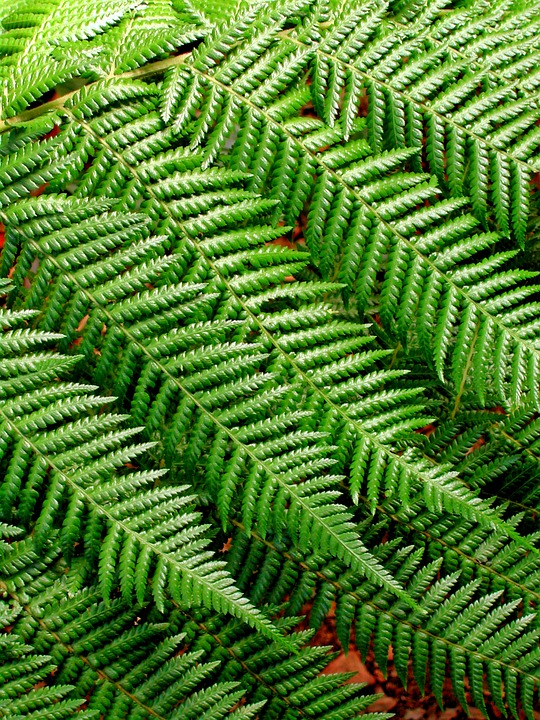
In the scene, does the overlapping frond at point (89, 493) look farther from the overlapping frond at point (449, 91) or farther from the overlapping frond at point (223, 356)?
the overlapping frond at point (449, 91)

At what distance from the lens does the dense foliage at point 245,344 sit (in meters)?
1.32

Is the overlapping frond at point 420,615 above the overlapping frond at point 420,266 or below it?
below

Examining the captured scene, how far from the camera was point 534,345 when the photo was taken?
4.53 feet

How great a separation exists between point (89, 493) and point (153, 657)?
1.26 feet

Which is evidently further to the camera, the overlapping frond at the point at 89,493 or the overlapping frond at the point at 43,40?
the overlapping frond at the point at 43,40

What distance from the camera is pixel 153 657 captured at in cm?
136

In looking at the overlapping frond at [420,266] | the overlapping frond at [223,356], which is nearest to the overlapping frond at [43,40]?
the overlapping frond at [223,356]

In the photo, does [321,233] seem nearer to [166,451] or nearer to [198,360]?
[198,360]

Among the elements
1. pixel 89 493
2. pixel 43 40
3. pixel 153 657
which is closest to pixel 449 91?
pixel 43 40

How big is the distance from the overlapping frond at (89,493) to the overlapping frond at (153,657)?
125mm

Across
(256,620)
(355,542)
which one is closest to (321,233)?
(355,542)

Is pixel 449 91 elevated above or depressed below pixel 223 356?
above

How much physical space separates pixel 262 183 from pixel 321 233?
0.60 feet

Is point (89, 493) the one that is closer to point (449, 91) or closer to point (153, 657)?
point (153, 657)
